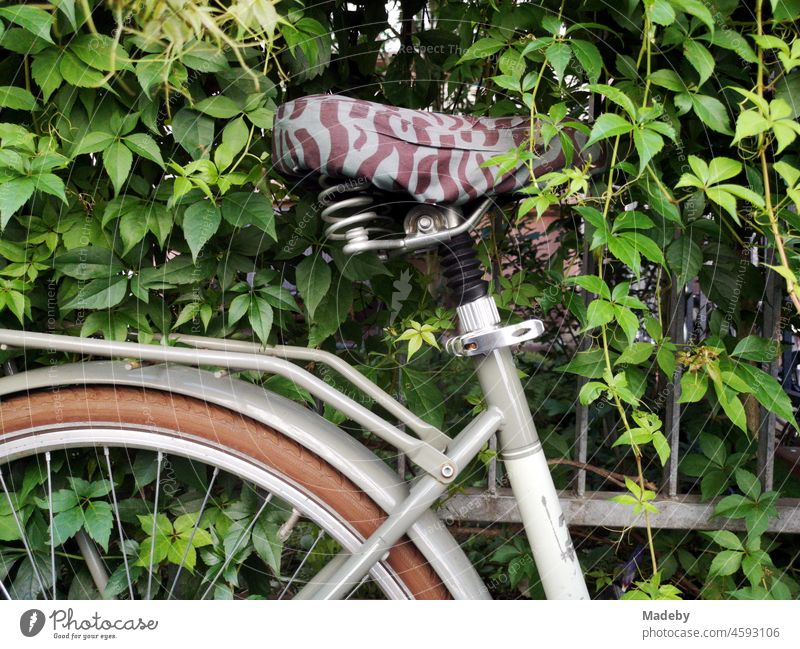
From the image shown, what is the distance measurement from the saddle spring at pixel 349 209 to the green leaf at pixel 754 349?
19.5 inches

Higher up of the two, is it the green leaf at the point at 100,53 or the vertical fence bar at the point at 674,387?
the green leaf at the point at 100,53

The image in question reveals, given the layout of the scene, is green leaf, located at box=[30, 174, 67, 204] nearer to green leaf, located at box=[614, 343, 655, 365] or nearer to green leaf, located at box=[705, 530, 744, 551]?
green leaf, located at box=[614, 343, 655, 365]

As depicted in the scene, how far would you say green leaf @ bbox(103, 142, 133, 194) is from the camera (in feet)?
2.65

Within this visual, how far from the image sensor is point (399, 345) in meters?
1.04

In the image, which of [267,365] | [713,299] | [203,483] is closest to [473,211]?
[267,365]

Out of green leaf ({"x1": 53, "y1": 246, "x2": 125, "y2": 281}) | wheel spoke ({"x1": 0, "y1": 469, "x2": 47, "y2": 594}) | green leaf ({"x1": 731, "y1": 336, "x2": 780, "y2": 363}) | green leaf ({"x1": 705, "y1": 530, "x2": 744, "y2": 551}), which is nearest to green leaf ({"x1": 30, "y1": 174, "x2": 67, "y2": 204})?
green leaf ({"x1": 53, "y1": 246, "x2": 125, "y2": 281})

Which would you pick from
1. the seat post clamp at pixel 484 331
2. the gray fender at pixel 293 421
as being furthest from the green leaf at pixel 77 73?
the seat post clamp at pixel 484 331

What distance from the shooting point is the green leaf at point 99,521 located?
91 centimetres

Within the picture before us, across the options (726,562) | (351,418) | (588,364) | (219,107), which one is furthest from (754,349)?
(219,107)

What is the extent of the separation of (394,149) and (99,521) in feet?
2.10
